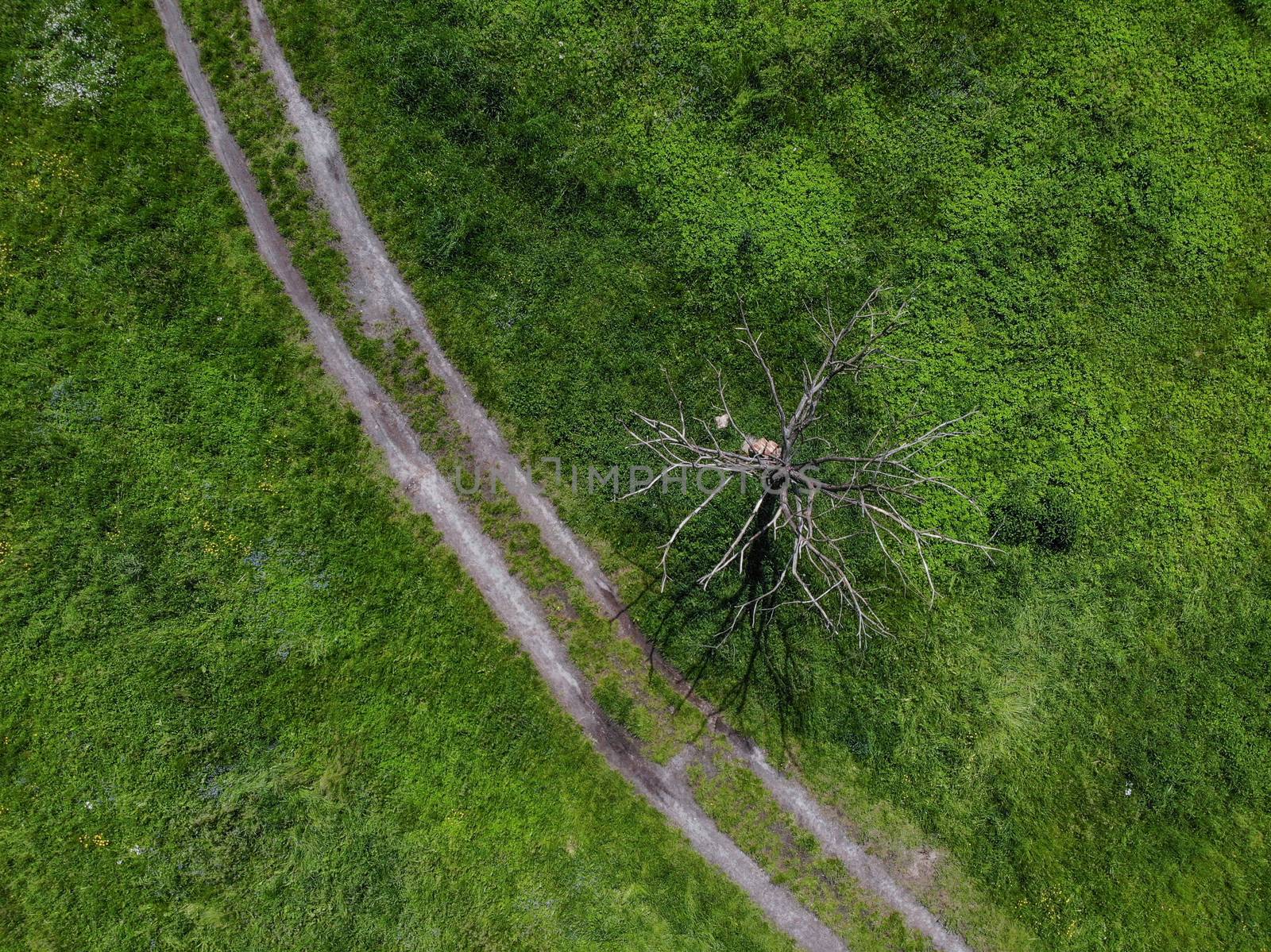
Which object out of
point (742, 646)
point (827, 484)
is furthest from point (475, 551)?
point (827, 484)

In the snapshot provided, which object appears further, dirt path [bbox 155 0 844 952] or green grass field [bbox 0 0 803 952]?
dirt path [bbox 155 0 844 952]

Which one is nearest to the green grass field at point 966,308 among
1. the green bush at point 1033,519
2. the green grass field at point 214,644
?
the green bush at point 1033,519

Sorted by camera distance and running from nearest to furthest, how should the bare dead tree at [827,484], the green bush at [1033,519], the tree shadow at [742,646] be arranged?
the bare dead tree at [827,484] < the tree shadow at [742,646] < the green bush at [1033,519]

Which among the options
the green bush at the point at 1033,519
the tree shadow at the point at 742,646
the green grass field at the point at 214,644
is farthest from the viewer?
the green bush at the point at 1033,519

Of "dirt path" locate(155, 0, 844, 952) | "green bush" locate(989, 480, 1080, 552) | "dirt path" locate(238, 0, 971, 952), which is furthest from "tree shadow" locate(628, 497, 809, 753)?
"green bush" locate(989, 480, 1080, 552)

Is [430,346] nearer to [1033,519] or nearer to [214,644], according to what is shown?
[214,644]

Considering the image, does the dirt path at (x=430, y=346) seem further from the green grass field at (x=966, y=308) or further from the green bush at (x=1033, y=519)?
the green bush at (x=1033, y=519)

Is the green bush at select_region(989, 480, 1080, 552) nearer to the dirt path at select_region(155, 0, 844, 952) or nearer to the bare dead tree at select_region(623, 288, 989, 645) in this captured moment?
the bare dead tree at select_region(623, 288, 989, 645)
